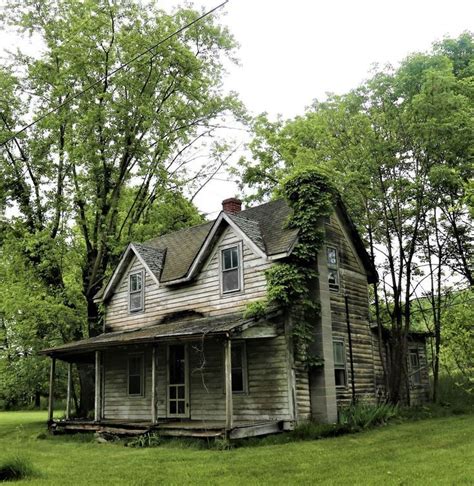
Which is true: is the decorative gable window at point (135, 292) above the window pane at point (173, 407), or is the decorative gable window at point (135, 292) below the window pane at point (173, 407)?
above

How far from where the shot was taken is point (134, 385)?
19.6 meters

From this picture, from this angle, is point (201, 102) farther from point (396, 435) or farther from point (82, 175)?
point (396, 435)

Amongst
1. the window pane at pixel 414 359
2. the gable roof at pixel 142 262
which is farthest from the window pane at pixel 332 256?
the window pane at pixel 414 359

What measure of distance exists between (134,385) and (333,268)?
8709 millimetres

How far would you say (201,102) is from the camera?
26.0 metres

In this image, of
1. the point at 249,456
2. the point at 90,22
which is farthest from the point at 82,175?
the point at 249,456

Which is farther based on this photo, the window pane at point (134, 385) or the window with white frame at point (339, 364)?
the window pane at point (134, 385)

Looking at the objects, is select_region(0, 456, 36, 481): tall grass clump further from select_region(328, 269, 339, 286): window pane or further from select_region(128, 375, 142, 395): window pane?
select_region(328, 269, 339, 286): window pane

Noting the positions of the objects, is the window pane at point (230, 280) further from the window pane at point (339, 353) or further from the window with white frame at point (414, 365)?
the window with white frame at point (414, 365)

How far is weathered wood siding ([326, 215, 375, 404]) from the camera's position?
57.5 ft

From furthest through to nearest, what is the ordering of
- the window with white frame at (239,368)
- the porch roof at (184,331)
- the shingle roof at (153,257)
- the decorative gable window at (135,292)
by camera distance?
1. the decorative gable window at (135,292)
2. the shingle roof at (153,257)
3. the window with white frame at (239,368)
4. the porch roof at (184,331)

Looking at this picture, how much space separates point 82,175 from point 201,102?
22.8ft

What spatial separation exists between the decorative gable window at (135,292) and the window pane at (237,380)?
19.7 feet

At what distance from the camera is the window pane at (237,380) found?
15969 millimetres
